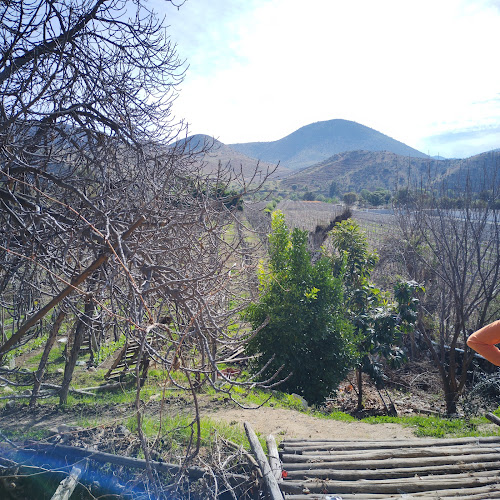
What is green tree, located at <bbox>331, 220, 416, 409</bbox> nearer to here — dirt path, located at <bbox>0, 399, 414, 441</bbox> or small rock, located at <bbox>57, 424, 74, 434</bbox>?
dirt path, located at <bbox>0, 399, 414, 441</bbox>

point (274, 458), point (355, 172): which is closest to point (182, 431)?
point (274, 458)

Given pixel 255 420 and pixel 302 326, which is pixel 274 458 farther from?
pixel 302 326

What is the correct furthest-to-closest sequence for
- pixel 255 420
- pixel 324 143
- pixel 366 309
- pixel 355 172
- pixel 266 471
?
pixel 324 143 < pixel 355 172 < pixel 366 309 < pixel 255 420 < pixel 266 471

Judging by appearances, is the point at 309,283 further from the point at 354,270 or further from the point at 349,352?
the point at 354,270

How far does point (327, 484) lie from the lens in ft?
13.9

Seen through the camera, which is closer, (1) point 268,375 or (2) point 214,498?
(2) point 214,498

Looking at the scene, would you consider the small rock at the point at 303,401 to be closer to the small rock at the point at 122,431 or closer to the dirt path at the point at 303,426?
the dirt path at the point at 303,426

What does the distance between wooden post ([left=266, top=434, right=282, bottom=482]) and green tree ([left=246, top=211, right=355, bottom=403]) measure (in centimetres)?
272

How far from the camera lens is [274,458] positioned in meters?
4.62

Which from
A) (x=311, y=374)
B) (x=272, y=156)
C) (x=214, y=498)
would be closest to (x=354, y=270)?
(x=311, y=374)

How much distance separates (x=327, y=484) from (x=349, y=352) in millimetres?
4009

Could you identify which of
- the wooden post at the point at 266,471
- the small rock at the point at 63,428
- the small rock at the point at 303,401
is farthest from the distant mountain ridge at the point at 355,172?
the wooden post at the point at 266,471

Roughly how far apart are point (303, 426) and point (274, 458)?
1643mm

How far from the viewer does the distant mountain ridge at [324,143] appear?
14650 centimetres
